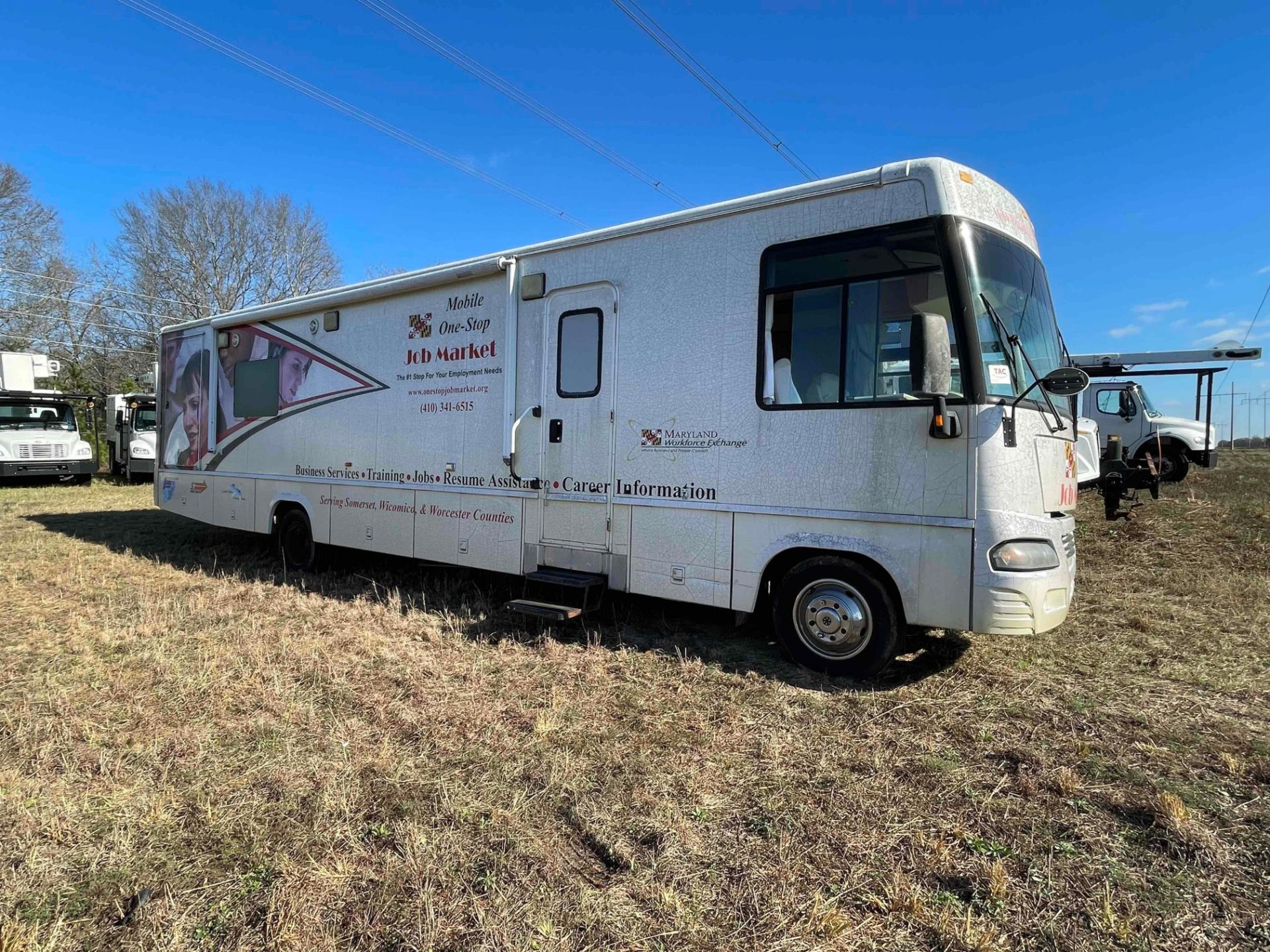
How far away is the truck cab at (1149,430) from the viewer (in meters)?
13.6

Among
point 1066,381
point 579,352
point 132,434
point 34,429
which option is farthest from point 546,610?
point 132,434

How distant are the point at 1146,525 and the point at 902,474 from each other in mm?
6518

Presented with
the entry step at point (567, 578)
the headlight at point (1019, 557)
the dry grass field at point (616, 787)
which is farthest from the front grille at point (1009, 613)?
the entry step at point (567, 578)

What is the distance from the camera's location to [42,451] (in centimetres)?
1627

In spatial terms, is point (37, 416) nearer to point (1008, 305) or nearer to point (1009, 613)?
point (1008, 305)

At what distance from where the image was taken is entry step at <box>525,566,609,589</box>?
5.19 metres

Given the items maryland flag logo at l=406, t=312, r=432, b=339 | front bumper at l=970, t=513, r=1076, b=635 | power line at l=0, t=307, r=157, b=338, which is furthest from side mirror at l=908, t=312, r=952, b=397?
power line at l=0, t=307, r=157, b=338

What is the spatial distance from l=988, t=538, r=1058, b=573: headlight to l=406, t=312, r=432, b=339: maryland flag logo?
4.77 m

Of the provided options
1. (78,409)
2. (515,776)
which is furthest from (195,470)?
(78,409)

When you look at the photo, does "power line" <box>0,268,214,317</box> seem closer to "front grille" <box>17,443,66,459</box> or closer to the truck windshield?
"front grille" <box>17,443,66,459</box>

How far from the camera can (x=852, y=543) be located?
169 inches

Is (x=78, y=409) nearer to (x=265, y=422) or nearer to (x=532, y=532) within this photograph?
(x=265, y=422)

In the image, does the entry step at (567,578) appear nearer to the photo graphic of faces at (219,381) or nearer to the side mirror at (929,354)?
the side mirror at (929,354)

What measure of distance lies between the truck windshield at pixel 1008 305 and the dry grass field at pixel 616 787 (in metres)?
1.81
